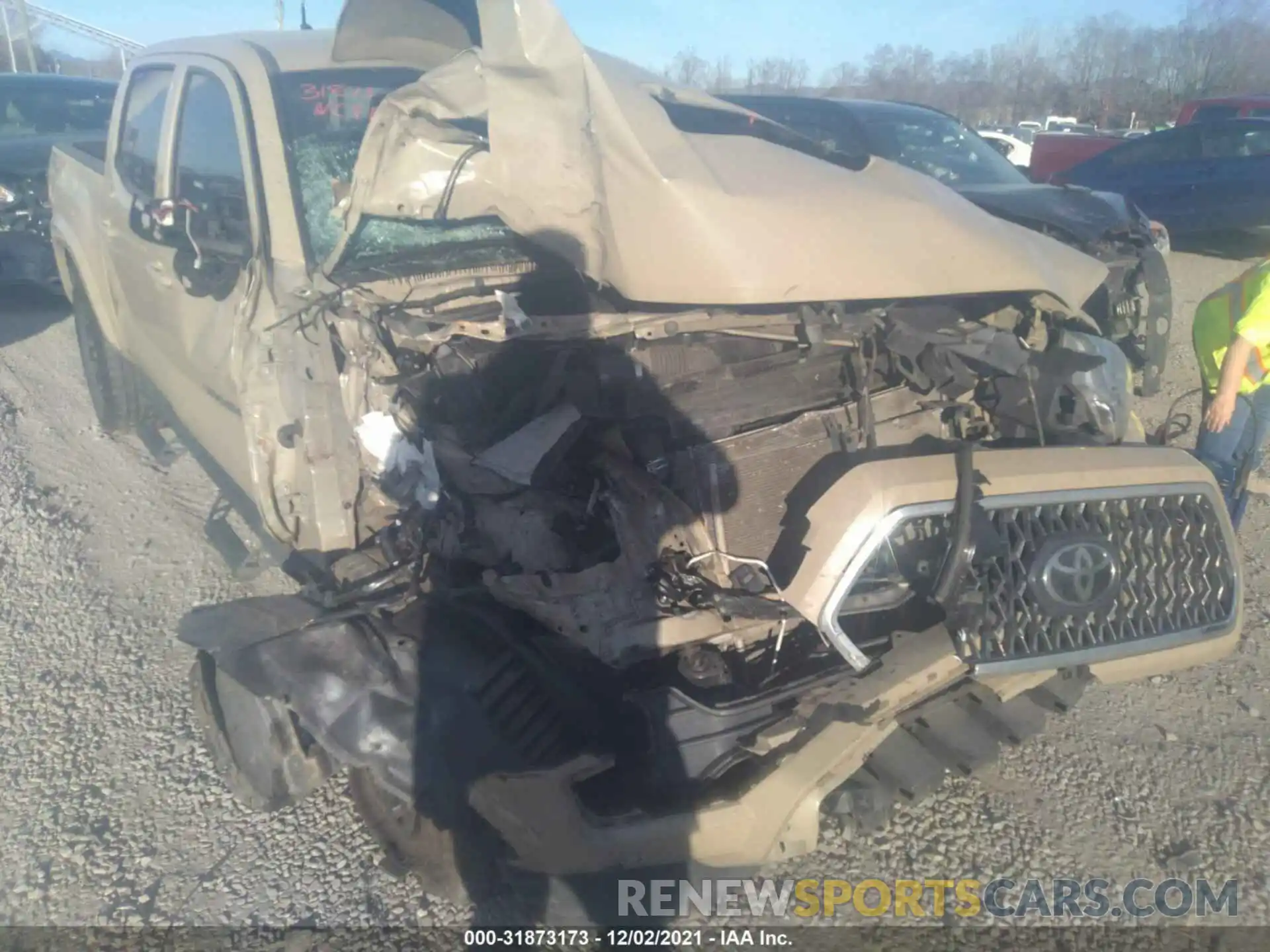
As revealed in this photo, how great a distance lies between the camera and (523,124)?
254 centimetres

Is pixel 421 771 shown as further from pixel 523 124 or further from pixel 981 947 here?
pixel 523 124

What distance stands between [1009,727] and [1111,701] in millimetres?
1105

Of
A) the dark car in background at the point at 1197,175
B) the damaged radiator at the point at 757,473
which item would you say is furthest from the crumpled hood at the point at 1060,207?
the dark car in background at the point at 1197,175

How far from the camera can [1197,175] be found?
37.1 feet

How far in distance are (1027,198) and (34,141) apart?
754cm

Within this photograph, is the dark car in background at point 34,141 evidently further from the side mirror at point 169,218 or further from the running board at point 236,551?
the running board at point 236,551

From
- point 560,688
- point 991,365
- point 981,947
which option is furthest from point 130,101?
point 981,947

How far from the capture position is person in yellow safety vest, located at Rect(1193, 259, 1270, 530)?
358 cm

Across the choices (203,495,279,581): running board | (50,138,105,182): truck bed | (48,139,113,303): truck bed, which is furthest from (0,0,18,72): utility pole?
(203,495,279,581): running board

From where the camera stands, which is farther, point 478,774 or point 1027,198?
point 1027,198

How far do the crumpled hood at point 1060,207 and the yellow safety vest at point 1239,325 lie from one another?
2077mm

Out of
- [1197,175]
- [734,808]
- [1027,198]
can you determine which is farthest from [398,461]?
[1197,175]

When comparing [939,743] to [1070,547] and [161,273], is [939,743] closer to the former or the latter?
[1070,547]

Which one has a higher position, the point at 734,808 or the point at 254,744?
the point at 734,808
